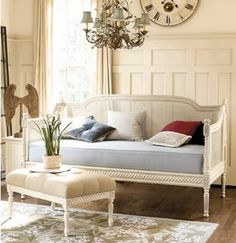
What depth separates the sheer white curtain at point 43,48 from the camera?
621 cm

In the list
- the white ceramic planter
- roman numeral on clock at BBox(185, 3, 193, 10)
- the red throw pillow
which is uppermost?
roman numeral on clock at BBox(185, 3, 193, 10)

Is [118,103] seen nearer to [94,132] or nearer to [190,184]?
[94,132]

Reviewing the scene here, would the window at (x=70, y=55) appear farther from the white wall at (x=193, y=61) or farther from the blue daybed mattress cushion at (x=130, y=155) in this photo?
the blue daybed mattress cushion at (x=130, y=155)

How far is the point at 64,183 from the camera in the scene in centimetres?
367

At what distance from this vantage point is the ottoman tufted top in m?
3.68

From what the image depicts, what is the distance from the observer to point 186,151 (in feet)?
14.8

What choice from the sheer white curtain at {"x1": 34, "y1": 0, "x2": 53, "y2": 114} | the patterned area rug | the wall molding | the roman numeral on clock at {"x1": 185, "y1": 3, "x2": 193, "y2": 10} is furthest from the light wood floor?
the roman numeral on clock at {"x1": 185, "y1": 3, "x2": 193, "y2": 10}

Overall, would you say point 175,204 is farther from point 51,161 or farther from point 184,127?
point 51,161

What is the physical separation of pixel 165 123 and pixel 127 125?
456 mm

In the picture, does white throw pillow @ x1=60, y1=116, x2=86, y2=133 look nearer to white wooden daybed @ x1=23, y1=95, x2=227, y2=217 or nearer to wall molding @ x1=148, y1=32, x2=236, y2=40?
white wooden daybed @ x1=23, y1=95, x2=227, y2=217

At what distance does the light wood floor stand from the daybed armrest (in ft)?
1.39

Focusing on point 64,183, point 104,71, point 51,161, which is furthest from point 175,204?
point 104,71

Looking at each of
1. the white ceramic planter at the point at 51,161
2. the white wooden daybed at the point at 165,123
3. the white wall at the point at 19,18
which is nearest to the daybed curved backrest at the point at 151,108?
the white wooden daybed at the point at 165,123

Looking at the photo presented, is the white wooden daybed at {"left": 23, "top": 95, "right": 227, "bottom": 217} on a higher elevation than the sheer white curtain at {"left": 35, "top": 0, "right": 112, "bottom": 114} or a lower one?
lower
